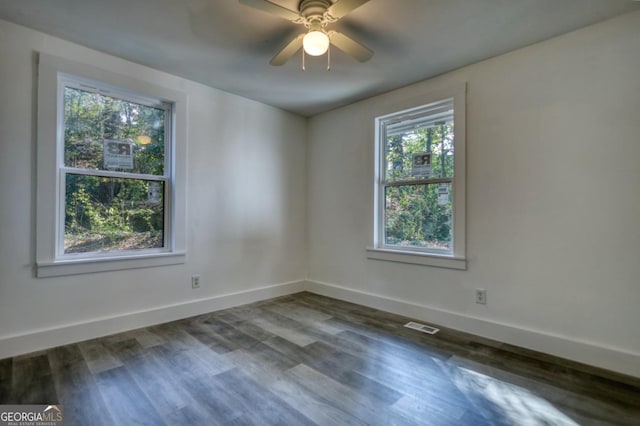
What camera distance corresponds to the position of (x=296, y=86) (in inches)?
130

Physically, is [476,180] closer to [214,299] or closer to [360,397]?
[360,397]

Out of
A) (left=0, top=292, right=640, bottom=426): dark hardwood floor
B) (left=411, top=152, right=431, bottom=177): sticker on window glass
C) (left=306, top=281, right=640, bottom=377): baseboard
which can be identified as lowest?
(left=0, top=292, right=640, bottom=426): dark hardwood floor

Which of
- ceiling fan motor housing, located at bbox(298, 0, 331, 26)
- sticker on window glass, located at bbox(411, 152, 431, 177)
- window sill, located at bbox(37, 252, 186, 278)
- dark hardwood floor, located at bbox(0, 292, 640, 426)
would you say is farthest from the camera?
sticker on window glass, located at bbox(411, 152, 431, 177)

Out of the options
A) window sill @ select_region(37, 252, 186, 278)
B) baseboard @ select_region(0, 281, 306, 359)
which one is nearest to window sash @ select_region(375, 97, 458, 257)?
baseboard @ select_region(0, 281, 306, 359)

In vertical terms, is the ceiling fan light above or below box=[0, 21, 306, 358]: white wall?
above

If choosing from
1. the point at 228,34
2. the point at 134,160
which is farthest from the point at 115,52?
the point at 228,34

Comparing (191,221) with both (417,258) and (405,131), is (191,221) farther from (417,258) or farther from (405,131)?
(405,131)

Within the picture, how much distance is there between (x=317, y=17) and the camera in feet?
6.42

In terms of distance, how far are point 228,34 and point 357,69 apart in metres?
1.19

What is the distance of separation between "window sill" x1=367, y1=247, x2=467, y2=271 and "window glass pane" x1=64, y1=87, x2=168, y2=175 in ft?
8.10

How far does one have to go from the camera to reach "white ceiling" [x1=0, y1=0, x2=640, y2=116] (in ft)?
6.66

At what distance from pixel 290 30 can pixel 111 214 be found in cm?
224

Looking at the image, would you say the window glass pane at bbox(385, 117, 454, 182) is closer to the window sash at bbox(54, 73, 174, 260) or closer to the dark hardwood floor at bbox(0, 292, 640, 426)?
the dark hardwood floor at bbox(0, 292, 640, 426)

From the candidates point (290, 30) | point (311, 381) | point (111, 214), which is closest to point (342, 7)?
point (290, 30)
